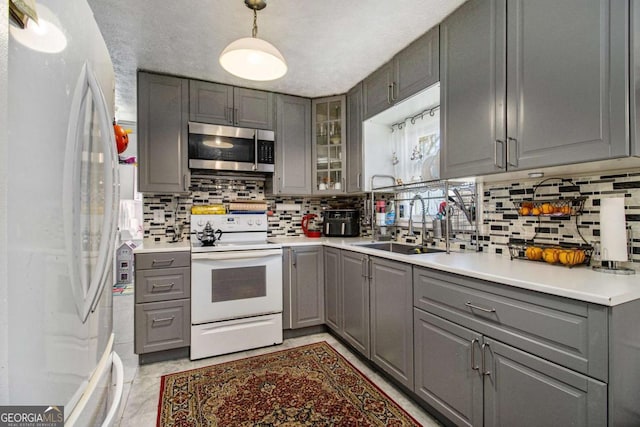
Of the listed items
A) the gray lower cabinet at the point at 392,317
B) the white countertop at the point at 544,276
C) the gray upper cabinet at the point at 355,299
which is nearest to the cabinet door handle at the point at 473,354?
the white countertop at the point at 544,276

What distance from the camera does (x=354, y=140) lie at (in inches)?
117

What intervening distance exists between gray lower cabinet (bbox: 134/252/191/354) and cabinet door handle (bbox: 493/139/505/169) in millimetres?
2263

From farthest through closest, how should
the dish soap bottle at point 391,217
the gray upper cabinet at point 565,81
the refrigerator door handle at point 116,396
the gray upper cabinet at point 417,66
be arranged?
the dish soap bottle at point 391,217 < the gray upper cabinet at point 417,66 < the gray upper cabinet at point 565,81 < the refrigerator door handle at point 116,396

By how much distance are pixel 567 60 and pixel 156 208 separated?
3178 mm

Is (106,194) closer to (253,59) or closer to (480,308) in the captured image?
(253,59)

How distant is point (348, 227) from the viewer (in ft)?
10.4

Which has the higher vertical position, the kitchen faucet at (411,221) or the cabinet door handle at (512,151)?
the cabinet door handle at (512,151)

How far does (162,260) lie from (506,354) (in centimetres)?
232

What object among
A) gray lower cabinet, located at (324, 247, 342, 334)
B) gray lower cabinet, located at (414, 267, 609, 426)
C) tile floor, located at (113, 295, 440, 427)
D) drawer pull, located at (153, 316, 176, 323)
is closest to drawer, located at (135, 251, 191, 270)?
drawer pull, located at (153, 316, 176, 323)

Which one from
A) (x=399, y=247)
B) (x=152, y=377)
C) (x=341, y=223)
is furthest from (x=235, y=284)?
(x=399, y=247)

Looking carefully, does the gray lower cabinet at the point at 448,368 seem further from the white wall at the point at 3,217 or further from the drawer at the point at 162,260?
the drawer at the point at 162,260

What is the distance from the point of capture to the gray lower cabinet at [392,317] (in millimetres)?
1794

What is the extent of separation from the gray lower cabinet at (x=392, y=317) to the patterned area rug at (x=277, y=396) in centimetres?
19

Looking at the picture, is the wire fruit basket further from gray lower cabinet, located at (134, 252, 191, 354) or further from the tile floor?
gray lower cabinet, located at (134, 252, 191, 354)
